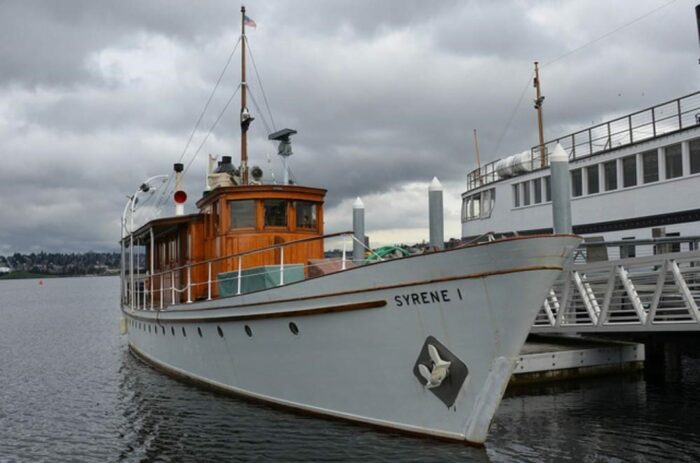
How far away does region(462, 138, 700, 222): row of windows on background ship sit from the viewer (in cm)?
1817

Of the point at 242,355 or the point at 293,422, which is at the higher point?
the point at 242,355

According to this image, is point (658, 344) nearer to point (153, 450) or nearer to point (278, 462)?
point (278, 462)

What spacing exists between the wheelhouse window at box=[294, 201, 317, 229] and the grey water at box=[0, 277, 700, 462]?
173 inches

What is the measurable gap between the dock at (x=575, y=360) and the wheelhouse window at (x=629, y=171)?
5.93m

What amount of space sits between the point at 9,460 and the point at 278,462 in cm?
496

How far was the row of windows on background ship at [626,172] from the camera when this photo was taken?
18.2m

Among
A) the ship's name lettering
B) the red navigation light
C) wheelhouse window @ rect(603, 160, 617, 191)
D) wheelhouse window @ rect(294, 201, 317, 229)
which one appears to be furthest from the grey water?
wheelhouse window @ rect(603, 160, 617, 191)

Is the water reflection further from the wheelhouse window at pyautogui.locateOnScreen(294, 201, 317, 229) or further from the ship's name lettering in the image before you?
the wheelhouse window at pyautogui.locateOnScreen(294, 201, 317, 229)

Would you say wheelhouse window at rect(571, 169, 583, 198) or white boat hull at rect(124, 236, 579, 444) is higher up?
wheelhouse window at rect(571, 169, 583, 198)

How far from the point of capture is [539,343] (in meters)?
17.8

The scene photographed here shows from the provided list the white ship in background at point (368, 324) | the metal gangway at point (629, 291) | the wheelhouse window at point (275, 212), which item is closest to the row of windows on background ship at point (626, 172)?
the metal gangway at point (629, 291)

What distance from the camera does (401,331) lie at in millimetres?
9375

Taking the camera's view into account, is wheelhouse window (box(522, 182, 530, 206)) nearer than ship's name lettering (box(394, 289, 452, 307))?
No

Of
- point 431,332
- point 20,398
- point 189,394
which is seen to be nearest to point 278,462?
point 431,332
